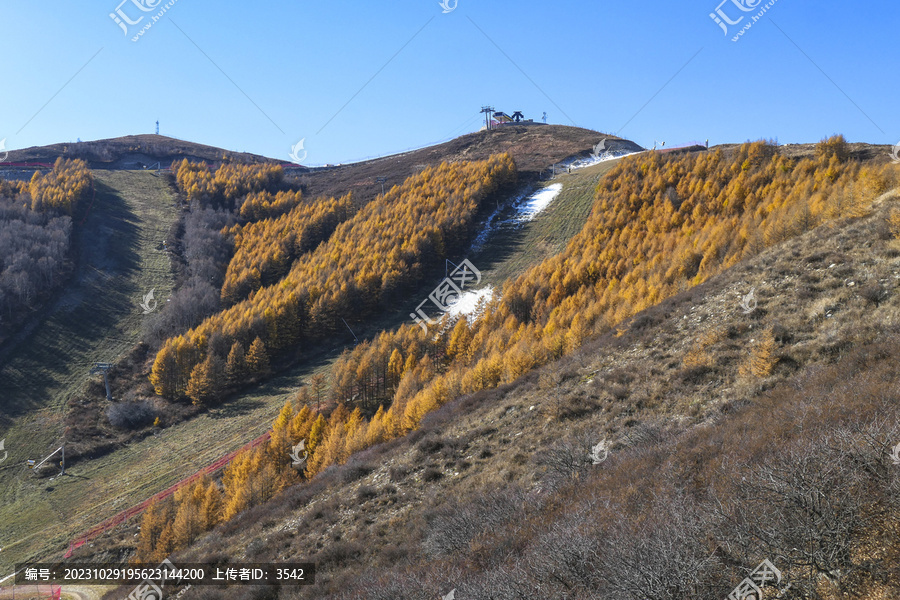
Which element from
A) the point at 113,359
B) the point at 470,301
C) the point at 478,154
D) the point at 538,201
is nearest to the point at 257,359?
the point at 113,359

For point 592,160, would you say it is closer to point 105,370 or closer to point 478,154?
point 478,154

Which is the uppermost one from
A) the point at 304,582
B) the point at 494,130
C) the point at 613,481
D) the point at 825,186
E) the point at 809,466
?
the point at 494,130

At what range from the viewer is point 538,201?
9312 centimetres

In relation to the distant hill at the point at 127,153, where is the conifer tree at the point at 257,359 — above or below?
below

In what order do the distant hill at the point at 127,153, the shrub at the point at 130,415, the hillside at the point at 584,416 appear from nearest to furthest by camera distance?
the hillside at the point at 584,416 < the shrub at the point at 130,415 < the distant hill at the point at 127,153

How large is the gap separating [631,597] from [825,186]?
56.6 metres

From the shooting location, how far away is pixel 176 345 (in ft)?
228

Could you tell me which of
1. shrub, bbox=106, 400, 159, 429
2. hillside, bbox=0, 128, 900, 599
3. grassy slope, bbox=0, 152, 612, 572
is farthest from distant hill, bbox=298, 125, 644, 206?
shrub, bbox=106, 400, 159, 429

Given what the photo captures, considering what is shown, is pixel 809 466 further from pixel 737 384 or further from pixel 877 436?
pixel 737 384

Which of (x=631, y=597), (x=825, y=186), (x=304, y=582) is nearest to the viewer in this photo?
(x=631, y=597)

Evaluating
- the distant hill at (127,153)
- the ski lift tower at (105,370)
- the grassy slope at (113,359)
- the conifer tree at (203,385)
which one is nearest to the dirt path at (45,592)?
the grassy slope at (113,359)

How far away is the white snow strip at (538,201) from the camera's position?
8981 cm

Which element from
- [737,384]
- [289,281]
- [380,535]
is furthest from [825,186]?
[289,281]

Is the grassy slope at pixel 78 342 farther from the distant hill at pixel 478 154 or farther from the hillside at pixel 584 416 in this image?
the distant hill at pixel 478 154
